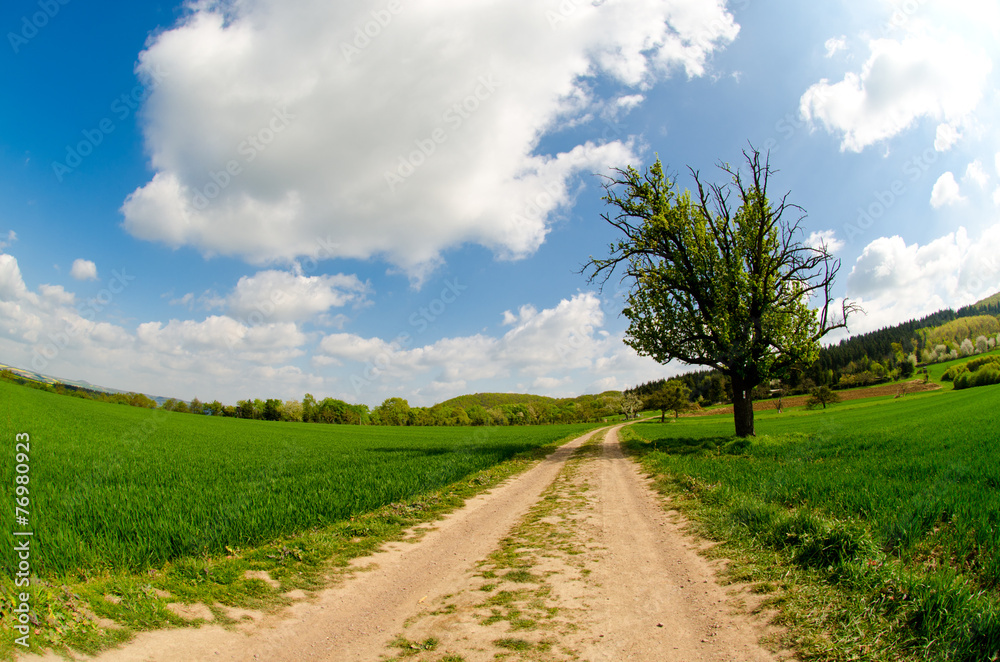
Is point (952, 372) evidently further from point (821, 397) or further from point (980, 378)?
point (821, 397)

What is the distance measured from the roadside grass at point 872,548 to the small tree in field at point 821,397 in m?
92.3

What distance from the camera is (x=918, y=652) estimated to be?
3.44 metres

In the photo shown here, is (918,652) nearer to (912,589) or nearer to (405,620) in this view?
(912,589)

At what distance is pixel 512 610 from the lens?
4918 mm

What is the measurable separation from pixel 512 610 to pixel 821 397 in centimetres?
10538

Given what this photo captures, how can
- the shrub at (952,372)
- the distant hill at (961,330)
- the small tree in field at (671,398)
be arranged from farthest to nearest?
the distant hill at (961,330) < the small tree in field at (671,398) < the shrub at (952,372)

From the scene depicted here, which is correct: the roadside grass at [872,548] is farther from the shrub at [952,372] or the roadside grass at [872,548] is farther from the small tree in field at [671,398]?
the shrub at [952,372]

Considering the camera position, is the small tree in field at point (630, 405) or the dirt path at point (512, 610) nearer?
the dirt path at point (512, 610)

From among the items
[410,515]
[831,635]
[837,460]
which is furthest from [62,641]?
[837,460]

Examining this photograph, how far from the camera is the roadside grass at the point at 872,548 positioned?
3621 millimetres

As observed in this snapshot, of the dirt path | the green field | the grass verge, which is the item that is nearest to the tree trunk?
the green field

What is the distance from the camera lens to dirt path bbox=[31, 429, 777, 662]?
4059 millimetres

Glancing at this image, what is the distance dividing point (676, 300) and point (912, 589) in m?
19.7

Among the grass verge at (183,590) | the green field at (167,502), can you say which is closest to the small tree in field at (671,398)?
the green field at (167,502)
